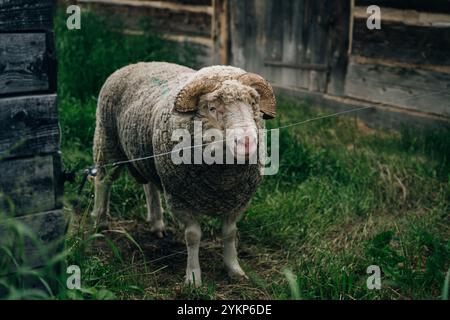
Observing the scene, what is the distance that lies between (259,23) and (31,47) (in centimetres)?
506

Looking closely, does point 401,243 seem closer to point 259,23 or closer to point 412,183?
point 412,183

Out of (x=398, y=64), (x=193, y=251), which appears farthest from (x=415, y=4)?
(x=193, y=251)

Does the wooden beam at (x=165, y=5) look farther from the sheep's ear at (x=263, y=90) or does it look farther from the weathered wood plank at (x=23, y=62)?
the weathered wood plank at (x=23, y=62)

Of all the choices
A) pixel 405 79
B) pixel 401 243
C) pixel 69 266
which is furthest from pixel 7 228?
pixel 405 79

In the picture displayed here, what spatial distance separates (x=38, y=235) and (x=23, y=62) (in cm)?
92

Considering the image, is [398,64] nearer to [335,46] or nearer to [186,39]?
[335,46]

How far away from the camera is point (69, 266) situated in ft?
12.1

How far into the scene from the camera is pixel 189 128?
3.70m

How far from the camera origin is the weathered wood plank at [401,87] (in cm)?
627

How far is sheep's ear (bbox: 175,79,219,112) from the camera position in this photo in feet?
11.9

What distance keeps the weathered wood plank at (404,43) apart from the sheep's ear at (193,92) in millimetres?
3403

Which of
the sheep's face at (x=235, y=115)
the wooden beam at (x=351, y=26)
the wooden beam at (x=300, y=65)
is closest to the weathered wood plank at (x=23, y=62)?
the sheep's face at (x=235, y=115)

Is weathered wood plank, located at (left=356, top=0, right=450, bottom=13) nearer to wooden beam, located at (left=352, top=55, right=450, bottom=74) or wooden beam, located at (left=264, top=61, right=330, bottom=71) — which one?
wooden beam, located at (left=352, top=55, right=450, bottom=74)

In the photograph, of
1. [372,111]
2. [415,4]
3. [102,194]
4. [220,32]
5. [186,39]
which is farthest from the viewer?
[186,39]
